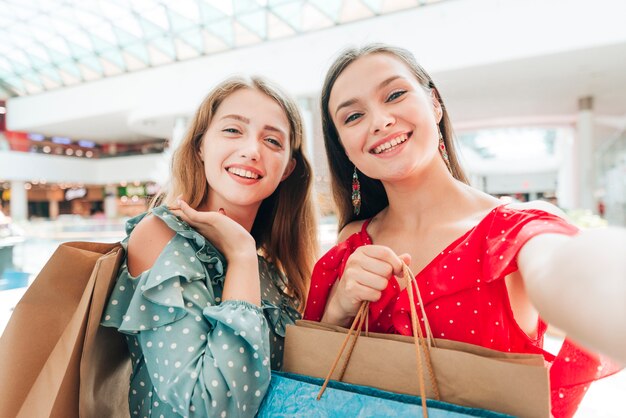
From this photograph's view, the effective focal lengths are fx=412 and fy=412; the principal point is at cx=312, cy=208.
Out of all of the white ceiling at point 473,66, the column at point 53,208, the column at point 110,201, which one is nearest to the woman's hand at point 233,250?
the white ceiling at point 473,66

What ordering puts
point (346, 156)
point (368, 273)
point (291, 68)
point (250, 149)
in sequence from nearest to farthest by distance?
point (368, 273)
point (250, 149)
point (346, 156)
point (291, 68)

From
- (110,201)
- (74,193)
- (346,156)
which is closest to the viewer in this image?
(346,156)

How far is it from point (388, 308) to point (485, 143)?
26.7 meters

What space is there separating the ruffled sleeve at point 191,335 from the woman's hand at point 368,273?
28 centimetres

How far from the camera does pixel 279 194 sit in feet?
6.54

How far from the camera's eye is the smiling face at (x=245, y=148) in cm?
158

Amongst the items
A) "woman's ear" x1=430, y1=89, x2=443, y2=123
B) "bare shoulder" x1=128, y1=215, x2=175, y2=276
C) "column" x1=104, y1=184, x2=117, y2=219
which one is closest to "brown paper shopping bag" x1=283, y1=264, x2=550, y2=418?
"bare shoulder" x1=128, y1=215, x2=175, y2=276

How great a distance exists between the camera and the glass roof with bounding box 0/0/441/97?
13633mm

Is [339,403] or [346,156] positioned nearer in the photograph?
[339,403]

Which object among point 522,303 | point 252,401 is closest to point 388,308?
point 522,303

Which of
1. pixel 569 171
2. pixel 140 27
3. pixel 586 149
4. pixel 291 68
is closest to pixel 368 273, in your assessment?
pixel 291 68

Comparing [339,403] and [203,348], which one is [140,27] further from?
[339,403]

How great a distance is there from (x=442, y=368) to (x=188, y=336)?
68cm

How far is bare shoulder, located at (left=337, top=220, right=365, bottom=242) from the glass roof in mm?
12569
